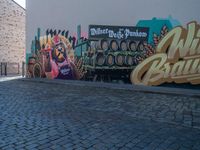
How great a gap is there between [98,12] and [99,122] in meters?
8.77

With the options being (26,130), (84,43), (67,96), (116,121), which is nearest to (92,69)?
(84,43)

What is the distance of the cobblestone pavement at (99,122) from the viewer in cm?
493

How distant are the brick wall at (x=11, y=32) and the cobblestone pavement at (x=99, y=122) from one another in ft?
39.5

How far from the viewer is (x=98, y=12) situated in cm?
1394

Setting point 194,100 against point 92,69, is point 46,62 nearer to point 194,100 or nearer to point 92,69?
point 92,69

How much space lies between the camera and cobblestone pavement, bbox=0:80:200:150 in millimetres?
4926

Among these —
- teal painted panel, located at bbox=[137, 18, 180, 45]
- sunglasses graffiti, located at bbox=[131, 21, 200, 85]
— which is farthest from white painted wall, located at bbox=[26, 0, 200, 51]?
sunglasses graffiti, located at bbox=[131, 21, 200, 85]

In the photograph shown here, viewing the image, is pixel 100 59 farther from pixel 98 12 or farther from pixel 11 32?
pixel 11 32

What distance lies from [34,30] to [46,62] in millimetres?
2132

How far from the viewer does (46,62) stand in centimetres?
1584

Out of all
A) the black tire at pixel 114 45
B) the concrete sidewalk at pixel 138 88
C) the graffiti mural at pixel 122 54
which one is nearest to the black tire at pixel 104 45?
the graffiti mural at pixel 122 54

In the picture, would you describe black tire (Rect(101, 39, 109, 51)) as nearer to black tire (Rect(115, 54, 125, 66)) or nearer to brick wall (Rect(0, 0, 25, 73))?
black tire (Rect(115, 54, 125, 66))

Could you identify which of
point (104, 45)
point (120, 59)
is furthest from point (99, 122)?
point (104, 45)

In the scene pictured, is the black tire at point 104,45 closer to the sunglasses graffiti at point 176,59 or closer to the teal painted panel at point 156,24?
the teal painted panel at point 156,24
